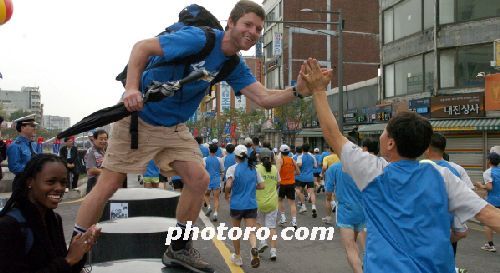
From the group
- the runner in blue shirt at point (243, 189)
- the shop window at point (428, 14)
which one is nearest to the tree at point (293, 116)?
the shop window at point (428, 14)

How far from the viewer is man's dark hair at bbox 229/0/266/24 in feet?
10.3

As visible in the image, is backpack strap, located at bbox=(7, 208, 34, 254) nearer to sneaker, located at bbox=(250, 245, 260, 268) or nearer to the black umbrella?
the black umbrella

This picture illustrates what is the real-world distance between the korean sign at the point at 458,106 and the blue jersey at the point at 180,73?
62.1 feet

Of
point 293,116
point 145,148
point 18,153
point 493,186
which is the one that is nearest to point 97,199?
point 145,148

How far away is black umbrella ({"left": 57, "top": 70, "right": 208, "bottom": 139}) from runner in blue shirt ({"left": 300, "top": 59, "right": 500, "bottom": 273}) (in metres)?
0.73

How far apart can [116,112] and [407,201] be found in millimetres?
1609

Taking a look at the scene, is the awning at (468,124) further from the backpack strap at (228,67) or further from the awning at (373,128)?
the backpack strap at (228,67)

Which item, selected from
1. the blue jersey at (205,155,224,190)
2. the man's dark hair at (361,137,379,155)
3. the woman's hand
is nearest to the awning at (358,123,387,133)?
the blue jersey at (205,155,224,190)

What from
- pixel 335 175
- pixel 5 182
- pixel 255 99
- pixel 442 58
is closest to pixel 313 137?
pixel 442 58

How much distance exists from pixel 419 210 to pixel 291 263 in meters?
5.43

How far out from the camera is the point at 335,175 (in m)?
7.80

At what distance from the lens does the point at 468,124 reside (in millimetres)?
20109

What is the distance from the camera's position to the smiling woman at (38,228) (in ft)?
7.30

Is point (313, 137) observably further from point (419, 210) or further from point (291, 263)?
point (419, 210)
